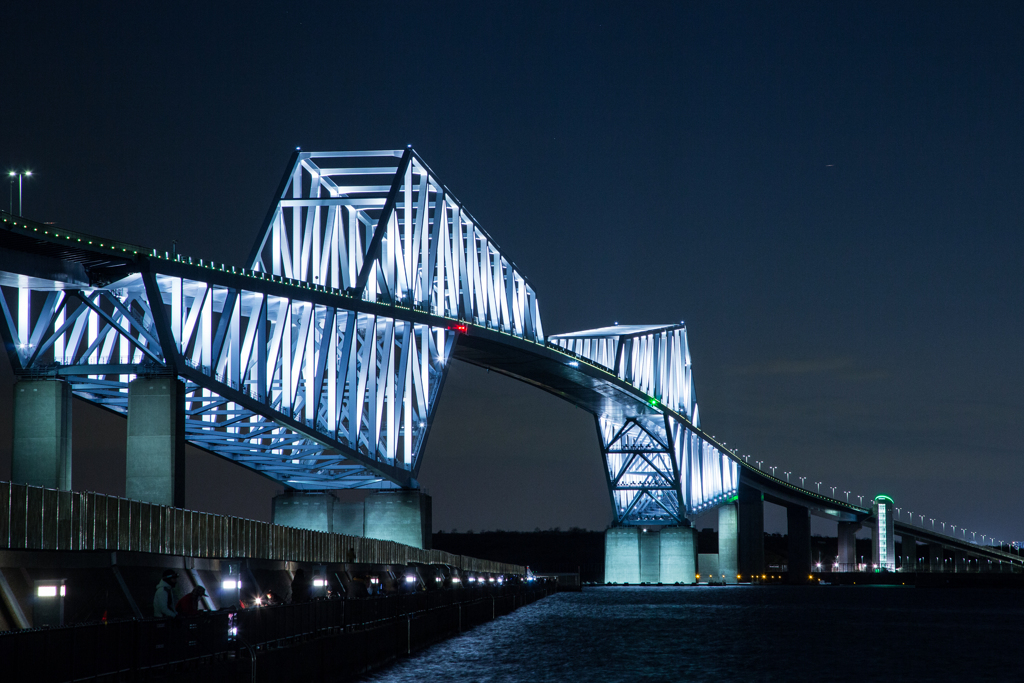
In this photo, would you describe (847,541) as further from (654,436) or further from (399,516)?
(399,516)

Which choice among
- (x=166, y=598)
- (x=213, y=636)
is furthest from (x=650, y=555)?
(x=166, y=598)

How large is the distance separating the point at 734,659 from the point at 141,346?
21830 millimetres

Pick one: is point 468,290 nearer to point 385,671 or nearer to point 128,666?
point 385,671

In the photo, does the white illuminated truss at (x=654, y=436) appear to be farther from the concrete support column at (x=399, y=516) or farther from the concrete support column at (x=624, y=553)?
the concrete support column at (x=399, y=516)

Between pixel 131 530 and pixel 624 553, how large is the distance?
107201 millimetres

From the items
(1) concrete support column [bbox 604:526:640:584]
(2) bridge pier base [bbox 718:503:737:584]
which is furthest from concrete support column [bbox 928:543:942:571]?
(1) concrete support column [bbox 604:526:640:584]

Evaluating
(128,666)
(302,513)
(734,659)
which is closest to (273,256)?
(302,513)

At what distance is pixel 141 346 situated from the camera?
147 feet

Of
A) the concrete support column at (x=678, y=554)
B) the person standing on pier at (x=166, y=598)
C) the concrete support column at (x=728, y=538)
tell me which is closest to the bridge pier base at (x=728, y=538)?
the concrete support column at (x=728, y=538)

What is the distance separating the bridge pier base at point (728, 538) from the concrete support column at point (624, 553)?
2255cm

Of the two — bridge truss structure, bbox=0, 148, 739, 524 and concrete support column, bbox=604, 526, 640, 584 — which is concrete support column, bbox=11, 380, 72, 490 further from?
concrete support column, bbox=604, 526, 640, 584

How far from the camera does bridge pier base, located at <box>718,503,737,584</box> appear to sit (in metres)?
147

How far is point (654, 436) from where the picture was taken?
11825 centimetres

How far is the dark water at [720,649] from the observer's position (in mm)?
31094
